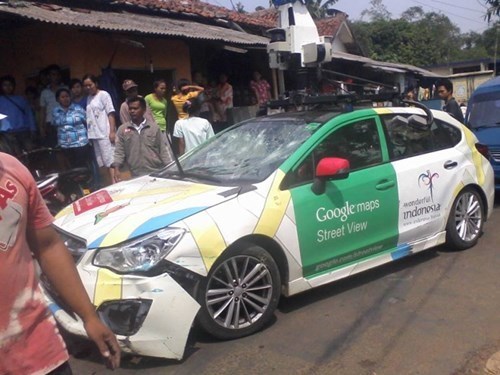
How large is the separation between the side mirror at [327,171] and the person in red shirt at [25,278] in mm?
2641

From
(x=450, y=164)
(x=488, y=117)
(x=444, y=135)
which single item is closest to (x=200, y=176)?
(x=450, y=164)

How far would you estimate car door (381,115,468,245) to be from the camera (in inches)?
206

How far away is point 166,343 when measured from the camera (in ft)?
11.9

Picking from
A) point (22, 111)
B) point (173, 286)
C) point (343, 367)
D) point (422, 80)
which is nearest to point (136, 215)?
point (173, 286)

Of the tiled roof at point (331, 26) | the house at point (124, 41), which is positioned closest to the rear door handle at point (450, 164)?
the house at point (124, 41)

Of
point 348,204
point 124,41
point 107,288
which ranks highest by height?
point 124,41

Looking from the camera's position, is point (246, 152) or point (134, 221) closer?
point (134, 221)

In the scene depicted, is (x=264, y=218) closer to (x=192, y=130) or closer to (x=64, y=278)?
(x=64, y=278)

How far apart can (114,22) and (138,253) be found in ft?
17.9

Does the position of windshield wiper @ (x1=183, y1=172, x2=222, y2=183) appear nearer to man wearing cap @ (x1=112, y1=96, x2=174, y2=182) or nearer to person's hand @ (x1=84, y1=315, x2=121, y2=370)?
man wearing cap @ (x1=112, y1=96, x2=174, y2=182)

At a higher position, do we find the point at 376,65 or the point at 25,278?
the point at 376,65

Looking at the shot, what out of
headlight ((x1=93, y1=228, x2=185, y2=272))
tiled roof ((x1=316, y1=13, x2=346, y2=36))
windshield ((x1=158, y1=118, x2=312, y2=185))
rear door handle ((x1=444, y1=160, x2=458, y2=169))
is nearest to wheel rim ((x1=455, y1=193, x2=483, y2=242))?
rear door handle ((x1=444, y1=160, x2=458, y2=169))

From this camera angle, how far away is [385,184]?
5.05 meters

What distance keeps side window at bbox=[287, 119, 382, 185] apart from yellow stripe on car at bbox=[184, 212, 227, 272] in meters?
0.87
